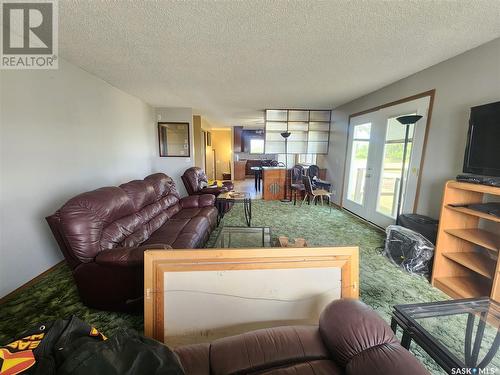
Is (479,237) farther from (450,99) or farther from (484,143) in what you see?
(450,99)

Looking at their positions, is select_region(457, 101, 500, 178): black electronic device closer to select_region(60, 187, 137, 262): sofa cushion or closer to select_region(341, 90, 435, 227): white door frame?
select_region(341, 90, 435, 227): white door frame

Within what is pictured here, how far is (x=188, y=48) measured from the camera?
2.20 m

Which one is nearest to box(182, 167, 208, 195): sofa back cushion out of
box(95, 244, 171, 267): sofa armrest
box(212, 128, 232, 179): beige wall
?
box(95, 244, 171, 267): sofa armrest

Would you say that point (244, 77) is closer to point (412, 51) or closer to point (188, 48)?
point (188, 48)

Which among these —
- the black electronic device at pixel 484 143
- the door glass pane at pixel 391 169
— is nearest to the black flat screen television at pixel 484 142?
the black electronic device at pixel 484 143

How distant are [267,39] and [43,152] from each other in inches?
103

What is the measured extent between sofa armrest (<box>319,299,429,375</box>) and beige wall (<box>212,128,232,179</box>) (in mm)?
9604

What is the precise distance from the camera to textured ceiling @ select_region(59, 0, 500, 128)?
1.59 meters

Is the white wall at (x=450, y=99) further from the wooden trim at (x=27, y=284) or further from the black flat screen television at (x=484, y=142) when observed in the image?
the wooden trim at (x=27, y=284)

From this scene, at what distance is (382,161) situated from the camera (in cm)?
351

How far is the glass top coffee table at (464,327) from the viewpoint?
1.00m

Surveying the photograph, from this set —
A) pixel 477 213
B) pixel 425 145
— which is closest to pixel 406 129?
pixel 425 145

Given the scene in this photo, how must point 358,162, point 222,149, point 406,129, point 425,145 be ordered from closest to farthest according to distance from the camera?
point 425,145 < point 406,129 < point 358,162 < point 222,149

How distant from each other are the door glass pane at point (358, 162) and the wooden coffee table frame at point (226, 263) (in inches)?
127
